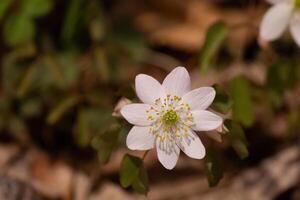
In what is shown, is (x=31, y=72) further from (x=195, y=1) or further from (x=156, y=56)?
(x=195, y=1)

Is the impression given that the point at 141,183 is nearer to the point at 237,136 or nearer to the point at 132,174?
the point at 132,174

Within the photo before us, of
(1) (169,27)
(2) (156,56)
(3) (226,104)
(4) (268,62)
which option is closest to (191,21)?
(1) (169,27)

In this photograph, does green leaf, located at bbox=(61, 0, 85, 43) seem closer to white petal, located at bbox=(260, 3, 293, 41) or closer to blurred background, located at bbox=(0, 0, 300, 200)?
blurred background, located at bbox=(0, 0, 300, 200)

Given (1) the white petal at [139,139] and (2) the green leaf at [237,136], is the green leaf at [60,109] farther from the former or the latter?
(2) the green leaf at [237,136]

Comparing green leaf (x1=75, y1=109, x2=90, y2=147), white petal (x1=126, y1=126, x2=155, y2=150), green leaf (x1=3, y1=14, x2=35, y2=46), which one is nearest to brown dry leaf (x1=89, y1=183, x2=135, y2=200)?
green leaf (x1=75, y1=109, x2=90, y2=147)

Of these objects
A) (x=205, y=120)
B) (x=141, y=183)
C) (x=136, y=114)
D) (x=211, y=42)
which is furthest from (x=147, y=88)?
(x=211, y=42)

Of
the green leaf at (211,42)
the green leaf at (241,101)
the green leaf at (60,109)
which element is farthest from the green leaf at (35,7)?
the green leaf at (241,101)
